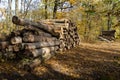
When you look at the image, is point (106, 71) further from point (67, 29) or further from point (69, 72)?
point (67, 29)

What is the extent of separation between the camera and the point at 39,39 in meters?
10.4

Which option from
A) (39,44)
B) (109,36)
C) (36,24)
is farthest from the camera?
(109,36)

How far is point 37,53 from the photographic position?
9555 millimetres

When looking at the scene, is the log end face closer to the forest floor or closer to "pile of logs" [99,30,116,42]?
the forest floor

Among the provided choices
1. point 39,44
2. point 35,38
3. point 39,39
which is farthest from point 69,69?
point 35,38

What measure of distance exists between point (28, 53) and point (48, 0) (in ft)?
57.8

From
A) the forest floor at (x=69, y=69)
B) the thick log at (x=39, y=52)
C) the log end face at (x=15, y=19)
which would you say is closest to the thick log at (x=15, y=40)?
the thick log at (x=39, y=52)

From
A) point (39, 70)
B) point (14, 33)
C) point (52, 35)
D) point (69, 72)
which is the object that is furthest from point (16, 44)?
point (52, 35)

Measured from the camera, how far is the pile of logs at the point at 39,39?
922cm

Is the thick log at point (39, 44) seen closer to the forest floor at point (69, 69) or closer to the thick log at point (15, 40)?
the thick log at point (15, 40)

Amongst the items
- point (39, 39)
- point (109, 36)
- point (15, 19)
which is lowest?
point (109, 36)

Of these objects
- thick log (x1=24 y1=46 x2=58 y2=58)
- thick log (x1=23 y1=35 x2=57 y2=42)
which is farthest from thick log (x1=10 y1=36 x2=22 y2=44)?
thick log (x1=24 y1=46 x2=58 y2=58)

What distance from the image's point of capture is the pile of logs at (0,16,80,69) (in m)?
9.22

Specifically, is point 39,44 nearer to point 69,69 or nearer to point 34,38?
point 34,38
